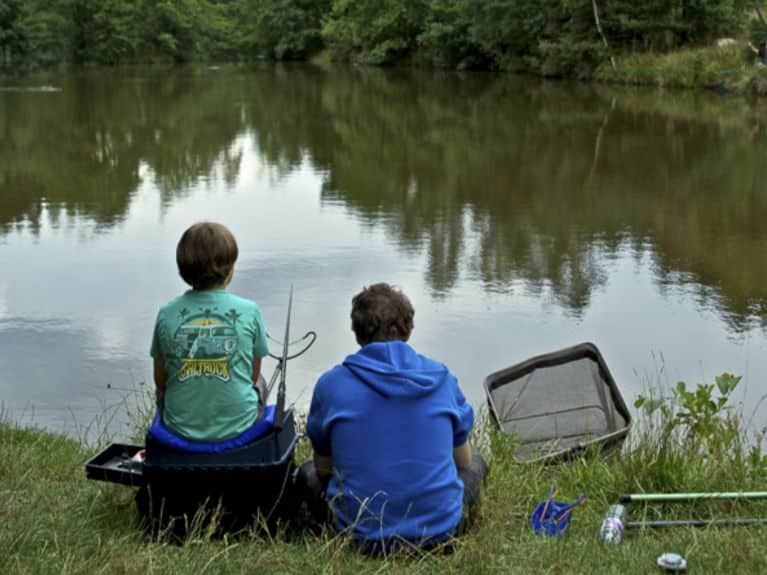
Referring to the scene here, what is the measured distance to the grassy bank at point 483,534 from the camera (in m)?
2.61

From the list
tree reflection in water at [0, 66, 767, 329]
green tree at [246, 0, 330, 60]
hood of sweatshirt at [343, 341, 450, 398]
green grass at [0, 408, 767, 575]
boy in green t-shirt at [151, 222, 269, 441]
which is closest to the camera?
green grass at [0, 408, 767, 575]

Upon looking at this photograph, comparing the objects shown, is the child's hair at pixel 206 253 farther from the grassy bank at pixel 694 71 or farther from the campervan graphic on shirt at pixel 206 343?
the grassy bank at pixel 694 71

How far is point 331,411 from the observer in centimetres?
283

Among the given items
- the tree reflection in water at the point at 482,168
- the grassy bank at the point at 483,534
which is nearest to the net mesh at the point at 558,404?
the grassy bank at the point at 483,534

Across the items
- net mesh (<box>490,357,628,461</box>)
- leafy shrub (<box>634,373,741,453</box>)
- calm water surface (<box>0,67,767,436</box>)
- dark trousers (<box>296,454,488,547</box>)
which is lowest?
calm water surface (<box>0,67,767,436</box>)

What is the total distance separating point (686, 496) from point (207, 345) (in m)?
1.54

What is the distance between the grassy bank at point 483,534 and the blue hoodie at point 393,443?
0.30 feet

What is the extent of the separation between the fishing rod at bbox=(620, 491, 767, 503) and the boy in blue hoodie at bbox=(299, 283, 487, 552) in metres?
0.70

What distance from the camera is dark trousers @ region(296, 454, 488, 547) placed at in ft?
9.71

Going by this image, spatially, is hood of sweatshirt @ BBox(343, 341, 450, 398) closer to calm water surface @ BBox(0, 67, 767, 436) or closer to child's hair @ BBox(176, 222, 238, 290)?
child's hair @ BBox(176, 222, 238, 290)

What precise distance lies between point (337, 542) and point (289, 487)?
390 millimetres

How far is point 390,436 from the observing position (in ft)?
9.09

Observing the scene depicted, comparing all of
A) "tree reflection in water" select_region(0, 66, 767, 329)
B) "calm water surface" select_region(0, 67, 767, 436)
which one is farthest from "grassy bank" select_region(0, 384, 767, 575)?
"tree reflection in water" select_region(0, 66, 767, 329)

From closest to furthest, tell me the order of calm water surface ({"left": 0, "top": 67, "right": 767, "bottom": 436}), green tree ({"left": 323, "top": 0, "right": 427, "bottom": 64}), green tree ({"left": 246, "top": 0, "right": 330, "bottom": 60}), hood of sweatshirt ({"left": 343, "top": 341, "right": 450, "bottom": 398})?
hood of sweatshirt ({"left": 343, "top": 341, "right": 450, "bottom": 398})
calm water surface ({"left": 0, "top": 67, "right": 767, "bottom": 436})
green tree ({"left": 323, "top": 0, "right": 427, "bottom": 64})
green tree ({"left": 246, "top": 0, "right": 330, "bottom": 60})
